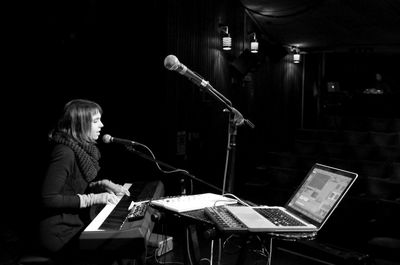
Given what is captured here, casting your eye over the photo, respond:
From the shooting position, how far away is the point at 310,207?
2205mm

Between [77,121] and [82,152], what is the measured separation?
0.62 feet

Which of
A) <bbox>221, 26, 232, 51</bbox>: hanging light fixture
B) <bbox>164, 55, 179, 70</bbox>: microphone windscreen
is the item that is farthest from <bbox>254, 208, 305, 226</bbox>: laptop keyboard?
<bbox>221, 26, 232, 51</bbox>: hanging light fixture

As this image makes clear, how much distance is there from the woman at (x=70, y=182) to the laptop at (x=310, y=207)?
0.89 m

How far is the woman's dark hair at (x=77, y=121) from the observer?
8.91ft

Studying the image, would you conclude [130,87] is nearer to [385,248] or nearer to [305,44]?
[385,248]

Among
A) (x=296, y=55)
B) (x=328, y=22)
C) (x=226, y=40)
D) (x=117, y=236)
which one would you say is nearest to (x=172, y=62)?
(x=117, y=236)

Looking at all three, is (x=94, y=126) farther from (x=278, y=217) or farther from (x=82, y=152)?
(x=278, y=217)

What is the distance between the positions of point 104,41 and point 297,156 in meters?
3.85

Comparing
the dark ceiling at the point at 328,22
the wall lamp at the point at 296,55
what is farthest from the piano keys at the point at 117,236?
the wall lamp at the point at 296,55

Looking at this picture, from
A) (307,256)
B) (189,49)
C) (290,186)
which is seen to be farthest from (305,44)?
(307,256)

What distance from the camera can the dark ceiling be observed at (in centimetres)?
750

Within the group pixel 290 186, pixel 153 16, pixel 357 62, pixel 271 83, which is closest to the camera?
pixel 153 16

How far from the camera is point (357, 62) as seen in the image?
43.8 ft

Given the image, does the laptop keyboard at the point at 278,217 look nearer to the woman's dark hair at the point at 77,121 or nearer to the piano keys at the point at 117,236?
the piano keys at the point at 117,236
